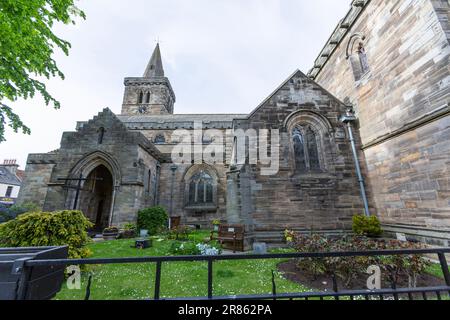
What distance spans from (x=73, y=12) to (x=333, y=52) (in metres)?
14.1

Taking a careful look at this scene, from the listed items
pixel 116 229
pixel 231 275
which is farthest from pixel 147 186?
pixel 231 275

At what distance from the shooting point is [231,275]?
5449mm

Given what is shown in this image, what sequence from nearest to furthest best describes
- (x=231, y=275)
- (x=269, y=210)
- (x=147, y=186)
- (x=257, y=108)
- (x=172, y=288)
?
(x=172, y=288) < (x=231, y=275) < (x=269, y=210) < (x=257, y=108) < (x=147, y=186)

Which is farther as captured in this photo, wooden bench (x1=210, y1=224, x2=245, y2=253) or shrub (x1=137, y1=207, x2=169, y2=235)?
shrub (x1=137, y1=207, x2=169, y2=235)

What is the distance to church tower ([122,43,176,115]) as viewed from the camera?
34.9 metres

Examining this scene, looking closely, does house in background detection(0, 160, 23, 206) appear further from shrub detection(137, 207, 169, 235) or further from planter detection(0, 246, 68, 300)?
planter detection(0, 246, 68, 300)

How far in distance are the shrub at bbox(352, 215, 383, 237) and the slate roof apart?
168 ft

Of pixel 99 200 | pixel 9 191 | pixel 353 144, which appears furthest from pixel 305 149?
pixel 9 191

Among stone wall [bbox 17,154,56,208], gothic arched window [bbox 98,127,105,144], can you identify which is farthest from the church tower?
gothic arched window [bbox 98,127,105,144]

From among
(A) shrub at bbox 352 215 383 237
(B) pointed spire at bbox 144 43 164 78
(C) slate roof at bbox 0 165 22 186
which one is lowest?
(A) shrub at bbox 352 215 383 237

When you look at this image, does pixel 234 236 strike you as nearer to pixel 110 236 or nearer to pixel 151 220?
pixel 151 220

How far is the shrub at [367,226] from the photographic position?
816 cm

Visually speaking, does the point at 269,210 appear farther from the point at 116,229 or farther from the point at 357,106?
the point at 116,229

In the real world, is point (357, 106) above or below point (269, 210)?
above
